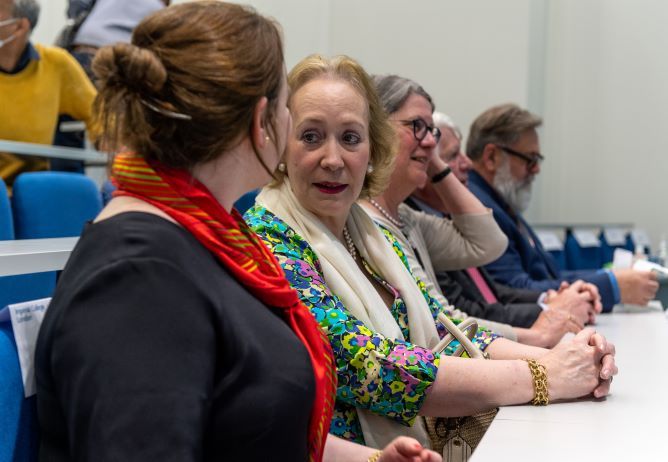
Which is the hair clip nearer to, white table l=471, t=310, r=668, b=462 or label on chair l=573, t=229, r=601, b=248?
white table l=471, t=310, r=668, b=462

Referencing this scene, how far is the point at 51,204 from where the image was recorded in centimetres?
247

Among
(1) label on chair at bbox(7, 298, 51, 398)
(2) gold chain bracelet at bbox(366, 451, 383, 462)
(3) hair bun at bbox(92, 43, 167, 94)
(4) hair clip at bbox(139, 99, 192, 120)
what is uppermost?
(3) hair bun at bbox(92, 43, 167, 94)

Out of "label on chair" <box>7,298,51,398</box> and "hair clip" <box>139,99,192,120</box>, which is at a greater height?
"hair clip" <box>139,99,192,120</box>

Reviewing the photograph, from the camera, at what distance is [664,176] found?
20.9 ft

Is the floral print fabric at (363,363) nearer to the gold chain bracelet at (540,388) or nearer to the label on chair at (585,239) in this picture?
the gold chain bracelet at (540,388)

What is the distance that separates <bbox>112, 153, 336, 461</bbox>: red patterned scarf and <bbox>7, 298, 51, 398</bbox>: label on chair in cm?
19

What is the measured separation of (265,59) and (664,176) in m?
5.96

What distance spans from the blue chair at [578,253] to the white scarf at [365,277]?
131 inches

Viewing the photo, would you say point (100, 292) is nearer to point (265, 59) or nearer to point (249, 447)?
point (249, 447)

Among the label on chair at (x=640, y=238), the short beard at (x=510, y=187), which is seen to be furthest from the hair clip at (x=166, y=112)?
the label on chair at (x=640, y=238)

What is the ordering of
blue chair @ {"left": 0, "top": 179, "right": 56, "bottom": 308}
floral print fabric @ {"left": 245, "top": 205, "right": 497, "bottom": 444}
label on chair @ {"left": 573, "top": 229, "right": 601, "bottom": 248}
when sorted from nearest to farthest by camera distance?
floral print fabric @ {"left": 245, "top": 205, "right": 497, "bottom": 444} → blue chair @ {"left": 0, "top": 179, "right": 56, "bottom": 308} → label on chair @ {"left": 573, "top": 229, "right": 601, "bottom": 248}

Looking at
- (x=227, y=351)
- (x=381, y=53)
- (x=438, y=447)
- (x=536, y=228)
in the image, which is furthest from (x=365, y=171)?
(x=381, y=53)

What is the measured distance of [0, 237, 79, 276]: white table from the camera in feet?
3.77

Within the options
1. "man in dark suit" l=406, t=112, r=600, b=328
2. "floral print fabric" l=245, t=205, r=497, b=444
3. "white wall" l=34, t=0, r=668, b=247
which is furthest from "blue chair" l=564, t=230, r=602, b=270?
"floral print fabric" l=245, t=205, r=497, b=444
